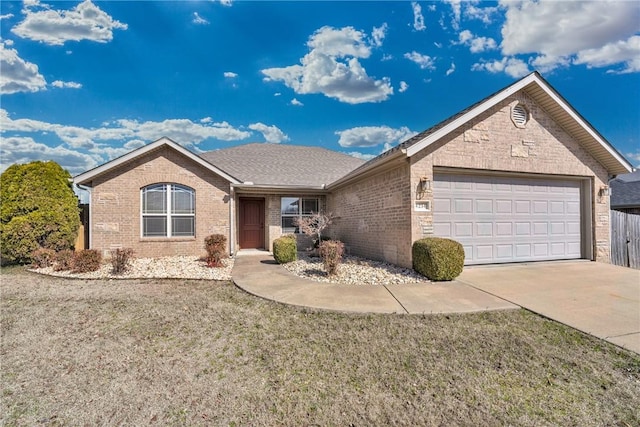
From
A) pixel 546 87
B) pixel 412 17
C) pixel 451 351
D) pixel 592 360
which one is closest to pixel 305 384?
pixel 451 351

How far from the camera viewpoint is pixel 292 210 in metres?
12.7

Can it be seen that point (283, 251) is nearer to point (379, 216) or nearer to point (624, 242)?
point (379, 216)

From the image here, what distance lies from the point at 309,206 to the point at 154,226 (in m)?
6.42

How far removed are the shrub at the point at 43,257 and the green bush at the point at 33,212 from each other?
0.33 m

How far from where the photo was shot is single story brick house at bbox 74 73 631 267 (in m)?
7.57

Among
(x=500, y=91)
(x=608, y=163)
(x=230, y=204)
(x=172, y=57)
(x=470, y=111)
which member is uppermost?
(x=172, y=57)

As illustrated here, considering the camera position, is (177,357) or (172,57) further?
(172,57)

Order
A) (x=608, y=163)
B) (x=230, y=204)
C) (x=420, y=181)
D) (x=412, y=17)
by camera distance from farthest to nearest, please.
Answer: (x=230, y=204)
(x=412, y=17)
(x=608, y=163)
(x=420, y=181)

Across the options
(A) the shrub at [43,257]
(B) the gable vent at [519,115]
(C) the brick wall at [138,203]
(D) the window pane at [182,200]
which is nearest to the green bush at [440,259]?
(B) the gable vent at [519,115]

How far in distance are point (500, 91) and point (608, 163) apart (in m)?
5.00

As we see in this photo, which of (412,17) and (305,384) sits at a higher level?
(412,17)

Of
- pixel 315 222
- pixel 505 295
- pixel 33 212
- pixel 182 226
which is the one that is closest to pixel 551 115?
pixel 505 295

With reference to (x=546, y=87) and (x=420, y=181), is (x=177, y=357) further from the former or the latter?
(x=546, y=87)

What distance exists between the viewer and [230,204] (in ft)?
35.8
